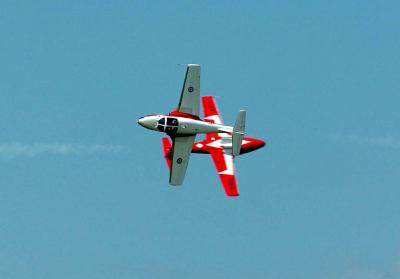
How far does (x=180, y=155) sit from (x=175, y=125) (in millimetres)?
3549

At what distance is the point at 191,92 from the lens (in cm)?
10750

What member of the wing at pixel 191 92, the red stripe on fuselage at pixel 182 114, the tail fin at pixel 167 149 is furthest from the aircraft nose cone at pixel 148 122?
the tail fin at pixel 167 149

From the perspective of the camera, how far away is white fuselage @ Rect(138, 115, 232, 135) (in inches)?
4146

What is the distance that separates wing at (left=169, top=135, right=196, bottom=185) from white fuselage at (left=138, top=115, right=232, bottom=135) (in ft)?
3.37

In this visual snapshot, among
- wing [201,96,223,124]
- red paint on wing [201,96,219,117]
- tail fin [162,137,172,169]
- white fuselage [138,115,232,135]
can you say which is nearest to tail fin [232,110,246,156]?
white fuselage [138,115,232,135]

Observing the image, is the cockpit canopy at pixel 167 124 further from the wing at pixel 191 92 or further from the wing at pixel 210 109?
the wing at pixel 210 109

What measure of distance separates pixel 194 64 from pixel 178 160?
1091cm

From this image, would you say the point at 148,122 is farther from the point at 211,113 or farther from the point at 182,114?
the point at 211,113

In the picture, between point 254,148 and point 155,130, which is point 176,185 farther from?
point 254,148

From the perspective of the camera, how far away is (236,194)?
107000 millimetres

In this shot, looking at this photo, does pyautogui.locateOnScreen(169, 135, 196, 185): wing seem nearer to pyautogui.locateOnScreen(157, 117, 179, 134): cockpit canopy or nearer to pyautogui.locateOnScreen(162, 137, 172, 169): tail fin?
pyautogui.locateOnScreen(157, 117, 179, 134): cockpit canopy

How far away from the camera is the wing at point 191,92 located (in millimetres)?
107125

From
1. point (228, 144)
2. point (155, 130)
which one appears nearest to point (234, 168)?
point (228, 144)

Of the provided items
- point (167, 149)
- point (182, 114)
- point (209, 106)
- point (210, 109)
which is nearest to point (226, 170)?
point (167, 149)
